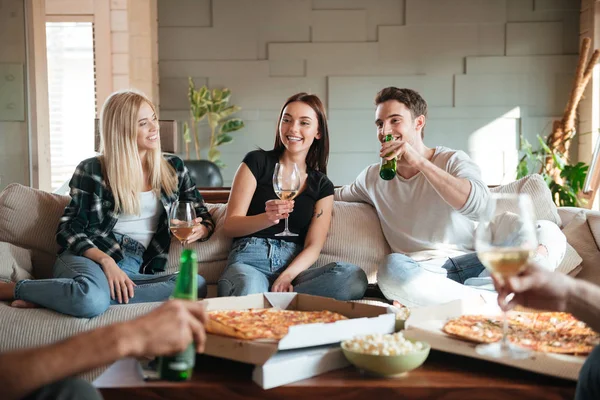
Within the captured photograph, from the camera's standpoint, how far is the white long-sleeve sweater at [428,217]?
257 centimetres

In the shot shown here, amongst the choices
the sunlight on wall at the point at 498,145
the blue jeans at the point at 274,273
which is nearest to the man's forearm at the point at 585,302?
the blue jeans at the point at 274,273

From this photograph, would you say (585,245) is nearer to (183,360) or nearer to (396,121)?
(396,121)

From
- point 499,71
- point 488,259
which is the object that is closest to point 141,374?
point 488,259

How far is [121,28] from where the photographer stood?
5.73 meters

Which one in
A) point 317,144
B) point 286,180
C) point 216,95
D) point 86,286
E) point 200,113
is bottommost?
point 86,286

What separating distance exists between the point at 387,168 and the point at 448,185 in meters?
0.27

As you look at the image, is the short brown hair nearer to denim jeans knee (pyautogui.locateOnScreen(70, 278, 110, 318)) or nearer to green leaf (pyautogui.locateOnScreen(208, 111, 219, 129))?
denim jeans knee (pyautogui.locateOnScreen(70, 278, 110, 318))

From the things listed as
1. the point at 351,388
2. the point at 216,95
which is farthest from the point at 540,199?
the point at 216,95

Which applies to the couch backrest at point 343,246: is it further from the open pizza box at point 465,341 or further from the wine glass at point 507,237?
the wine glass at point 507,237

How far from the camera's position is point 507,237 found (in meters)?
1.17

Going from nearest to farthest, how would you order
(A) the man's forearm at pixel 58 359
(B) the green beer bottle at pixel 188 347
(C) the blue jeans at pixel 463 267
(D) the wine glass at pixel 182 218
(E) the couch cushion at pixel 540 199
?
1. (A) the man's forearm at pixel 58 359
2. (B) the green beer bottle at pixel 188 347
3. (D) the wine glass at pixel 182 218
4. (C) the blue jeans at pixel 463 267
5. (E) the couch cushion at pixel 540 199

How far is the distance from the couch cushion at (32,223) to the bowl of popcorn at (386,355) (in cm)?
165

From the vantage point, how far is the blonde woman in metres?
2.35

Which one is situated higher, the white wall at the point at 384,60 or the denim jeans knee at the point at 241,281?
the white wall at the point at 384,60
